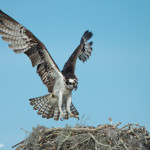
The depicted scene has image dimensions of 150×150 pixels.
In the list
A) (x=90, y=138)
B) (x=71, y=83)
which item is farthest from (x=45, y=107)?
(x=90, y=138)

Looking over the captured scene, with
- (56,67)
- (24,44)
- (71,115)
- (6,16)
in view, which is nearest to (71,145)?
(71,115)

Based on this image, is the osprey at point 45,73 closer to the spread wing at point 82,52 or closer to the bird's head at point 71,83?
the bird's head at point 71,83

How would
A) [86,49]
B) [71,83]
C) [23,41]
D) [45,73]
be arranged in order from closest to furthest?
Result: [23,41]
[71,83]
[45,73]
[86,49]

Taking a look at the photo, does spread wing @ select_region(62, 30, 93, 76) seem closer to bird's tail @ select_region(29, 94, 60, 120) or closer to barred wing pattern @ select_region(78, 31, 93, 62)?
barred wing pattern @ select_region(78, 31, 93, 62)

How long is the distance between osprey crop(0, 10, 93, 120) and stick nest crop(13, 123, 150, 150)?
1.78 metres

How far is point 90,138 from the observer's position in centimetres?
618

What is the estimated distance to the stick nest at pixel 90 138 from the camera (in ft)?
19.3

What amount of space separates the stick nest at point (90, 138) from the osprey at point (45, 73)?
1785mm

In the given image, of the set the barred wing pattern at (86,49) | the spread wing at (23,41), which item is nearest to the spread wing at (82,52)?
the barred wing pattern at (86,49)

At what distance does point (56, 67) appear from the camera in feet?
27.3

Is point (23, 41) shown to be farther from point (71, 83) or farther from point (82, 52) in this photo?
point (82, 52)

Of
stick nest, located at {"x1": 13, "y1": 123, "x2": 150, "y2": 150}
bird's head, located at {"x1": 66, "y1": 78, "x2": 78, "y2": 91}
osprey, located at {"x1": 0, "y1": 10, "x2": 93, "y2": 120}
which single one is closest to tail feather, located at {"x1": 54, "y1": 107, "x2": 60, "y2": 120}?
osprey, located at {"x1": 0, "y1": 10, "x2": 93, "y2": 120}

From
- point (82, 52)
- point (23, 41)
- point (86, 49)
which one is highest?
point (86, 49)

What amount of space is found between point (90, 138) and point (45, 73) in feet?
9.85
